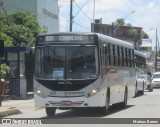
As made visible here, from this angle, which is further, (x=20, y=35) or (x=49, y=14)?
(x=49, y=14)

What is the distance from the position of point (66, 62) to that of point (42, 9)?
154 ft

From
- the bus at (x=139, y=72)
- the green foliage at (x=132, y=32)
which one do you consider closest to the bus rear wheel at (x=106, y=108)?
the bus at (x=139, y=72)

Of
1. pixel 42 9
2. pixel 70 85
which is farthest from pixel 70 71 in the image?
pixel 42 9

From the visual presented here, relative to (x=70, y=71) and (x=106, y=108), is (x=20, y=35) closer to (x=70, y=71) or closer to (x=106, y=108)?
(x=106, y=108)

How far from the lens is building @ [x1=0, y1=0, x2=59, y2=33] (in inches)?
2447

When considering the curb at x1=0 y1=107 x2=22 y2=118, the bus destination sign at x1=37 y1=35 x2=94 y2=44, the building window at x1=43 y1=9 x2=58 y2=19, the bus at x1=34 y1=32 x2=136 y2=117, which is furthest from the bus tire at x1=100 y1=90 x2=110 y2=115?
the building window at x1=43 y1=9 x2=58 y2=19

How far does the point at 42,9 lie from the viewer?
6606 cm

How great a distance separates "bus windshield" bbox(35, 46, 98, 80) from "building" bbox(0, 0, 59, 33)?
38.6 metres

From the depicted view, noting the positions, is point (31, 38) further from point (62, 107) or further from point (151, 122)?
point (151, 122)

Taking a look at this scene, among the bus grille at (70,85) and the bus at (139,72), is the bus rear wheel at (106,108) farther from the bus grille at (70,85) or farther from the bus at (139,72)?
the bus at (139,72)

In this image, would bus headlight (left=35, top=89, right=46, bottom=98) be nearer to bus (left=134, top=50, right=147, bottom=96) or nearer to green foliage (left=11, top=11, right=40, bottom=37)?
bus (left=134, top=50, right=147, bottom=96)

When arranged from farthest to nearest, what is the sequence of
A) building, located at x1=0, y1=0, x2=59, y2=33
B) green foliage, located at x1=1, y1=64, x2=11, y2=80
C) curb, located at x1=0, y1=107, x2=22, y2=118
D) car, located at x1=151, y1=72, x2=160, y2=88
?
building, located at x1=0, y1=0, x2=59, y2=33
car, located at x1=151, y1=72, x2=160, y2=88
green foliage, located at x1=1, y1=64, x2=11, y2=80
curb, located at x1=0, y1=107, x2=22, y2=118

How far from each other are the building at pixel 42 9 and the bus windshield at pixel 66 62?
38.6m

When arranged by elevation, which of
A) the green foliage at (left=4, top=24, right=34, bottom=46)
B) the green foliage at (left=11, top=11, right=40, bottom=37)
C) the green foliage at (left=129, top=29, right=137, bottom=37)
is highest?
the green foliage at (left=129, top=29, right=137, bottom=37)
